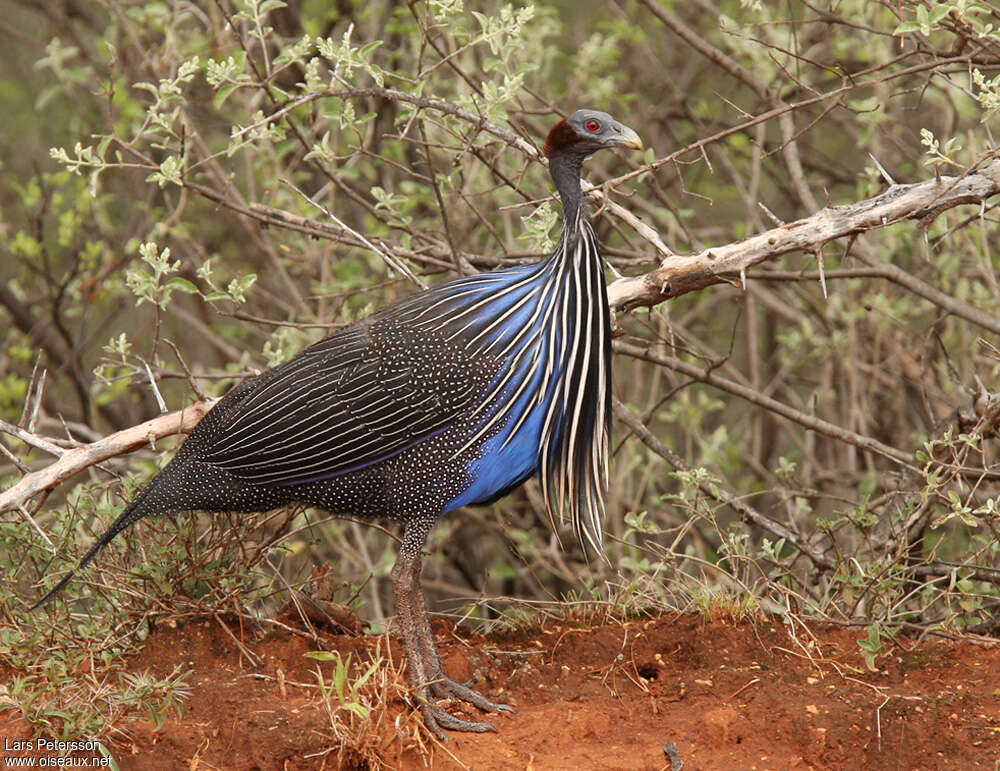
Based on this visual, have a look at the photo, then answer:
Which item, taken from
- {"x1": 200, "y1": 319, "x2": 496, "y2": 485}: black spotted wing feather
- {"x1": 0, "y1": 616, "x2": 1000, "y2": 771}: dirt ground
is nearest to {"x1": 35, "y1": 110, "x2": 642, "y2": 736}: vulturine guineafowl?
{"x1": 200, "y1": 319, "x2": 496, "y2": 485}: black spotted wing feather

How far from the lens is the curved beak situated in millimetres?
3855

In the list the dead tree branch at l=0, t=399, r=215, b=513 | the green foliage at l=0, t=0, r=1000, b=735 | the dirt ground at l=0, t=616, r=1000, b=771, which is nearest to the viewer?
the dirt ground at l=0, t=616, r=1000, b=771

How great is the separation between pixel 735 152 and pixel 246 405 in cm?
428

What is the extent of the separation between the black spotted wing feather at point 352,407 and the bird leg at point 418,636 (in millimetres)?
296

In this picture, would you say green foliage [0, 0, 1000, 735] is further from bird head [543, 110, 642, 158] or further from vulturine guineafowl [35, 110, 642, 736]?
vulturine guineafowl [35, 110, 642, 736]

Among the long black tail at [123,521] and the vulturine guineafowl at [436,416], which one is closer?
the vulturine guineafowl at [436,416]

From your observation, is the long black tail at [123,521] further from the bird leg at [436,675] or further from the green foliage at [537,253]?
the bird leg at [436,675]

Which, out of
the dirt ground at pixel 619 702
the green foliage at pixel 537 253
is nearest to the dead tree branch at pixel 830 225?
the green foliage at pixel 537 253

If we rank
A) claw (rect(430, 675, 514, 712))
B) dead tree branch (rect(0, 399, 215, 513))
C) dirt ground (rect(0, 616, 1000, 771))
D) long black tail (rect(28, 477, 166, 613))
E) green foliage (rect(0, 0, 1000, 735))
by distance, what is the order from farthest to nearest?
1. green foliage (rect(0, 0, 1000, 735))
2. dead tree branch (rect(0, 399, 215, 513))
3. long black tail (rect(28, 477, 166, 613))
4. claw (rect(430, 675, 514, 712))
5. dirt ground (rect(0, 616, 1000, 771))

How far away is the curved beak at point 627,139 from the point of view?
12.6 feet

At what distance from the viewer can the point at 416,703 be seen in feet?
11.8

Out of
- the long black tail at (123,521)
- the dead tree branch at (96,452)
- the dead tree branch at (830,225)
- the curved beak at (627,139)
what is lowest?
the long black tail at (123,521)

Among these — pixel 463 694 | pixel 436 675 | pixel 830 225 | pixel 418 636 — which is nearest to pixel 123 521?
pixel 418 636

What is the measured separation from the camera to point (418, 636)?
3.79 meters
